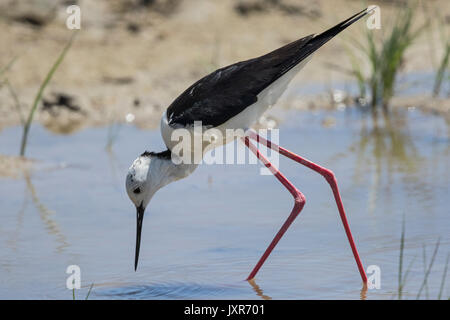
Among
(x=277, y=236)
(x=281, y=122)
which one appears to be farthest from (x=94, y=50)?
(x=277, y=236)

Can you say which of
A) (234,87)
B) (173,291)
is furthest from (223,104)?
(173,291)

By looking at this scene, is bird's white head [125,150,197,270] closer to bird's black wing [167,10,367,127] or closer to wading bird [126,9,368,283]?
wading bird [126,9,368,283]

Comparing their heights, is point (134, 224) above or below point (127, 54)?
below

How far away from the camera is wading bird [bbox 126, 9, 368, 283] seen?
15.8ft

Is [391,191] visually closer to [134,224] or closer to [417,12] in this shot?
[134,224]

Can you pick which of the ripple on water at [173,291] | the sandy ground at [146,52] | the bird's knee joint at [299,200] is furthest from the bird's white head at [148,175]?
the sandy ground at [146,52]

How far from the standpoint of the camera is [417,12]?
1092cm

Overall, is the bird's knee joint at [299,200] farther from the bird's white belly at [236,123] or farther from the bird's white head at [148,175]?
the bird's white head at [148,175]

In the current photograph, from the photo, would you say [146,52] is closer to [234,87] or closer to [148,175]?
[234,87]

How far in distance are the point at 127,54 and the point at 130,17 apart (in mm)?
1150

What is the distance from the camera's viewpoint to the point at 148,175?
4.81m

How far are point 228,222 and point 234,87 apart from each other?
0.86 metres

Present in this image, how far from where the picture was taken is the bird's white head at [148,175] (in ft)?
15.7

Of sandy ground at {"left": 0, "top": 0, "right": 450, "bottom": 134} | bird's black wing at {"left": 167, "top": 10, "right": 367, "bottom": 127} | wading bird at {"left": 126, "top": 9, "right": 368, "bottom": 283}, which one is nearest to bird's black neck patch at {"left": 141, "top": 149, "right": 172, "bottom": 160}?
wading bird at {"left": 126, "top": 9, "right": 368, "bottom": 283}
